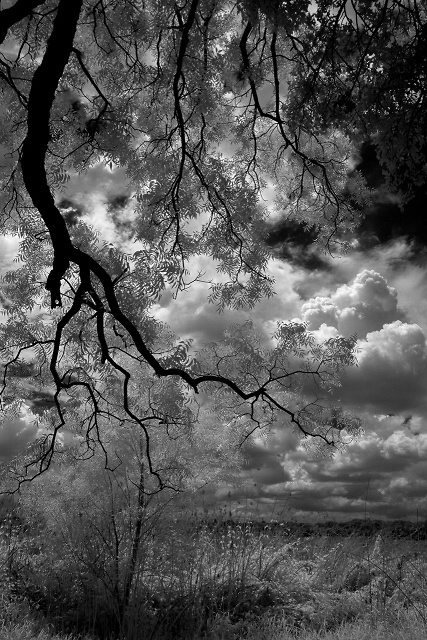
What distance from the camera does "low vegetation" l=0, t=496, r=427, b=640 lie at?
→ 5.93 m

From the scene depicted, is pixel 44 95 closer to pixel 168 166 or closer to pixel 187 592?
pixel 168 166

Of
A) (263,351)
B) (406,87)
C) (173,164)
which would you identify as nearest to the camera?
(406,87)

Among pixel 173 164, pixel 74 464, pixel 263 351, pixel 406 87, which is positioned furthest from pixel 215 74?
pixel 74 464

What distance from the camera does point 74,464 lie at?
7832 millimetres

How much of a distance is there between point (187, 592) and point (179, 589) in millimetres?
113

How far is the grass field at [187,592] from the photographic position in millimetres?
5910

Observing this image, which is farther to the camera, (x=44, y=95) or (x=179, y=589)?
(x=179, y=589)

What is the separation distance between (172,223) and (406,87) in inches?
144

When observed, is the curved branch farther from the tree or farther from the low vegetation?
the low vegetation

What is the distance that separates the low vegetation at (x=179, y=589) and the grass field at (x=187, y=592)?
0.02 m

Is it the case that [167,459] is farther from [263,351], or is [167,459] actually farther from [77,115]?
[77,115]

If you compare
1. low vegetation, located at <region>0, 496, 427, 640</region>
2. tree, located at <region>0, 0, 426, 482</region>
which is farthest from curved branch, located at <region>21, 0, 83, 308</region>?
low vegetation, located at <region>0, 496, 427, 640</region>

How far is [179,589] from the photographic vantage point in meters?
6.92

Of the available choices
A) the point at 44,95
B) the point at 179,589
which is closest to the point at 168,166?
the point at 44,95
